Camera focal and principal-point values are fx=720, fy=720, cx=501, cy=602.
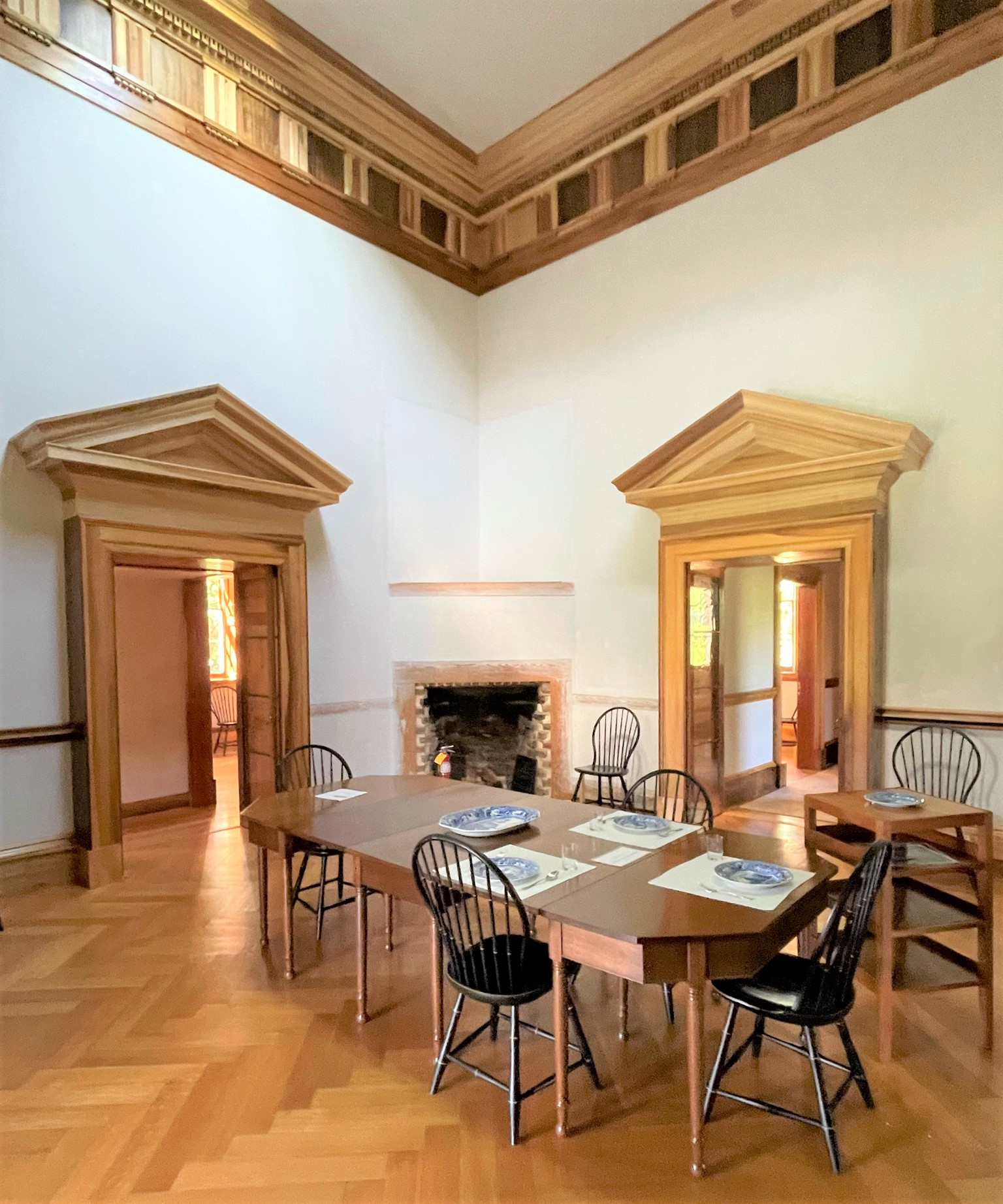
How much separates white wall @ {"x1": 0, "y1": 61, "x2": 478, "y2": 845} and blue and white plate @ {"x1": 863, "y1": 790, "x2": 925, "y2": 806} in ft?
13.0

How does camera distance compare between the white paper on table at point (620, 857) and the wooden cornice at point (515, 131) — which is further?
the wooden cornice at point (515, 131)

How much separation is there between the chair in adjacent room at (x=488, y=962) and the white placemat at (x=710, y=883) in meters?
0.45

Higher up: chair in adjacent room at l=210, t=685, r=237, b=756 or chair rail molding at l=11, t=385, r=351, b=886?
chair rail molding at l=11, t=385, r=351, b=886

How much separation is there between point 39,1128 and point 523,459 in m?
5.61

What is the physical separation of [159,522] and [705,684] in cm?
416

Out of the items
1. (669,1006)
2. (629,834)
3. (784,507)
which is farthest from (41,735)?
(784,507)

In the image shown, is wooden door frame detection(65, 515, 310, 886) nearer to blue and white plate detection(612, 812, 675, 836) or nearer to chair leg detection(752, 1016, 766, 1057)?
blue and white plate detection(612, 812, 675, 836)

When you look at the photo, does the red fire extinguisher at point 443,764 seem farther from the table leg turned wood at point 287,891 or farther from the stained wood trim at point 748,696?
the table leg turned wood at point 287,891

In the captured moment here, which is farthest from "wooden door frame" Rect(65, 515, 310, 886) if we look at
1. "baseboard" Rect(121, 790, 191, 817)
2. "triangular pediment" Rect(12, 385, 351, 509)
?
"baseboard" Rect(121, 790, 191, 817)

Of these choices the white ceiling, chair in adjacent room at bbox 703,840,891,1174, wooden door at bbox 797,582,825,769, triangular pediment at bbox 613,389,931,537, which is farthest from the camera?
wooden door at bbox 797,582,825,769

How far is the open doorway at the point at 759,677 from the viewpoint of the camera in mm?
5688

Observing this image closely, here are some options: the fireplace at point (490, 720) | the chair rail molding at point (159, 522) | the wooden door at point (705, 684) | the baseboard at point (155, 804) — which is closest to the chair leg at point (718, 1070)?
the wooden door at point (705, 684)

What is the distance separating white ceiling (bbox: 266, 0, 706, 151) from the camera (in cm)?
523

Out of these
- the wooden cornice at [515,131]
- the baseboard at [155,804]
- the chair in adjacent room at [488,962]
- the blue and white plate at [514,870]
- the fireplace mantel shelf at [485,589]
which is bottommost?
the baseboard at [155,804]
